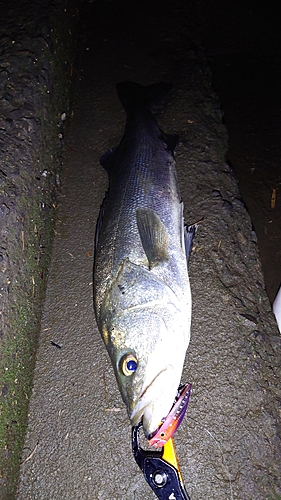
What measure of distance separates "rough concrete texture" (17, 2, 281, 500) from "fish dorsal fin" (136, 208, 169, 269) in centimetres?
59

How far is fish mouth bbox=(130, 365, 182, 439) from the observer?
2186 millimetres

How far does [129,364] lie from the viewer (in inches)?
89.0

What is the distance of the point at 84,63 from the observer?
418 centimetres

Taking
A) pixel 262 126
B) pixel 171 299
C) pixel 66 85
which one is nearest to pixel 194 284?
pixel 171 299

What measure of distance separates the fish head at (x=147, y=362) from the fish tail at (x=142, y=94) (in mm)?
1960

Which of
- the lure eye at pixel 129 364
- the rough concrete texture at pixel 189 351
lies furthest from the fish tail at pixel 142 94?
the lure eye at pixel 129 364

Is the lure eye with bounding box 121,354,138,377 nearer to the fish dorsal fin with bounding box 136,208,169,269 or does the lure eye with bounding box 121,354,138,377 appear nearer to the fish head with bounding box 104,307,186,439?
the fish head with bounding box 104,307,186,439

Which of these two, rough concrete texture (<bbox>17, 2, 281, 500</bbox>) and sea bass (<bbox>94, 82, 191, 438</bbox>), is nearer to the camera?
sea bass (<bbox>94, 82, 191, 438</bbox>)

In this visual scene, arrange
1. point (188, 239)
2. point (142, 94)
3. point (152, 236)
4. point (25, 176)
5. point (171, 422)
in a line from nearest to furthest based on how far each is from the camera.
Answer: point (171, 422)
point (152, 236)
point (188, 239)
point (25, 176)
point (142, 94)

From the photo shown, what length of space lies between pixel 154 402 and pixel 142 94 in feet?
8.44

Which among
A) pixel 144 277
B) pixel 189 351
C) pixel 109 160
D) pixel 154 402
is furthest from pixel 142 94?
pixel 154 402

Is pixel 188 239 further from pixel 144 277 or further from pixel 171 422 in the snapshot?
pixel 171 422

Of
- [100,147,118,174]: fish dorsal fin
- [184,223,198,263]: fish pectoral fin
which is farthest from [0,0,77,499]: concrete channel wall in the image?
[184,223,198,263]: fish pectoral fin

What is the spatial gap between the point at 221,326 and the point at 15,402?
58.7 inches
